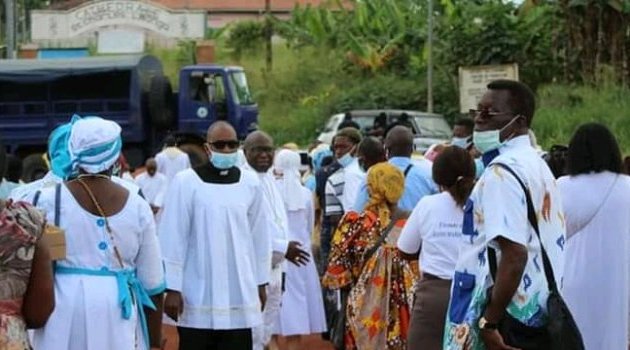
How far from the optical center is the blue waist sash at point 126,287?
676 cm

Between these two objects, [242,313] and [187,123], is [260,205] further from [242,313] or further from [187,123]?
[187,123]

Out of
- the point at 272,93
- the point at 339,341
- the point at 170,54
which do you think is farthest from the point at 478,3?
the point at 339,341

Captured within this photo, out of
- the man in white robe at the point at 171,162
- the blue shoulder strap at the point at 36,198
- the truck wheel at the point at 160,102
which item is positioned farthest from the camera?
the truck wheel at the point at 160,102

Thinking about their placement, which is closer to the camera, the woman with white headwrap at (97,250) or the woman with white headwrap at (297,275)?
the woman with white headwrap at (97,250)

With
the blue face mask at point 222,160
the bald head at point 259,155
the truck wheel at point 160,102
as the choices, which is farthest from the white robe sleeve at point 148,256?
the truck wheel at point 160,102

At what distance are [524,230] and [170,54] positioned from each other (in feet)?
144

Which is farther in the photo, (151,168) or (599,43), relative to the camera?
(599,43)

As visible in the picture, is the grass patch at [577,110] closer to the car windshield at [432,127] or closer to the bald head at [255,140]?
the car windshield at [432,127]

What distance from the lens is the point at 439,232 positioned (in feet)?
27.2

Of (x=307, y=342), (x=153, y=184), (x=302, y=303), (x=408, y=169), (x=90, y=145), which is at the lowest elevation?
(x=307, y=342)

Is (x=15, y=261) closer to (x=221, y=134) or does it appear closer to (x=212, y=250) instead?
(x=212, y=250)

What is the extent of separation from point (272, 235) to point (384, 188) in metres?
1.18

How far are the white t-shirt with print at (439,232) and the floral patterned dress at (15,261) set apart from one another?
3093 mm

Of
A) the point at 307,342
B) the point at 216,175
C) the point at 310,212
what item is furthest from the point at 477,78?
the point at 216,175
